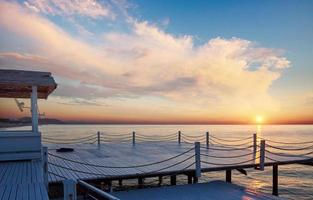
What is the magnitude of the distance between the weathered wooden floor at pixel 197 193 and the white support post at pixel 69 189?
3831mm

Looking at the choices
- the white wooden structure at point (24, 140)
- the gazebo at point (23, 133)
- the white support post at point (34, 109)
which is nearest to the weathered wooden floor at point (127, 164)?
the white wooden structure at point (24, 140)

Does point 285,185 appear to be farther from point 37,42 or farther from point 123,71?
point 37,42

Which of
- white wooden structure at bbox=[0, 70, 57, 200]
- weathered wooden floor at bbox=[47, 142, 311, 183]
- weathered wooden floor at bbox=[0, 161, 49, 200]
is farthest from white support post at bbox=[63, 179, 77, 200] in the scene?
weathered wooden floor at bbox=[47, 142, 311, 183]

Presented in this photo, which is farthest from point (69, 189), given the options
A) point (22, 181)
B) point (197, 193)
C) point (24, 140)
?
point (24, 140)

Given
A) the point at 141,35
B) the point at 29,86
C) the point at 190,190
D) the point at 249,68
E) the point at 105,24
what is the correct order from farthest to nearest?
the point at 249,68 → the point at 141,35 → the point at 105,24 → the point at 29,86 → the point at 190,190

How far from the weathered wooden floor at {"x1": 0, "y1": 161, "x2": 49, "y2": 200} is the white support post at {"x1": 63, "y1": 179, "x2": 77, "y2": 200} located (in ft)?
1.48

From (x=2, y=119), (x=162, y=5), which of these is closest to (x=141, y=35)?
(x=162, y=5)

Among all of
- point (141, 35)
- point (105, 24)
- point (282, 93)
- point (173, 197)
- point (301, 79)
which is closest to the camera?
point (173, 197)

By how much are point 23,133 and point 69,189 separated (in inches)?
256

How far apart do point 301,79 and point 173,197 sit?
19.8 m

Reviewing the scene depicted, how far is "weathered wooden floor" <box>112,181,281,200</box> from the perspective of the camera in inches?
390

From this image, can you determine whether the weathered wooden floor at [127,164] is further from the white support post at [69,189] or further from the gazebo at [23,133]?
the white support post at [69,189]

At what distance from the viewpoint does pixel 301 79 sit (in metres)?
25.2

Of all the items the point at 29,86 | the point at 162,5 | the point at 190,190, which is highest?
the point at 162,5
